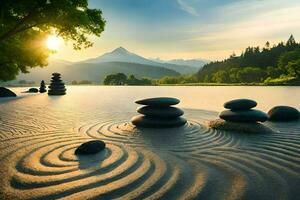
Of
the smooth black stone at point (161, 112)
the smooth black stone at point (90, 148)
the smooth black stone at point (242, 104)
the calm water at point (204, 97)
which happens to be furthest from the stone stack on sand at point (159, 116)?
the calm water at point (204, 97)

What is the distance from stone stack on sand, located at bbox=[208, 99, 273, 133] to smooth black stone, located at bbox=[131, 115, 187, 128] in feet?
4.20

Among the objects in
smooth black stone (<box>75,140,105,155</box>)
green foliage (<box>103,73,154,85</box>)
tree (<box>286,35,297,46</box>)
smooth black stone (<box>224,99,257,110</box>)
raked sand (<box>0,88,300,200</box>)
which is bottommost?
raked sand (<box>0,88,300,200</box>)

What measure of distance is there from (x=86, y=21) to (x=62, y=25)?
1.22 m

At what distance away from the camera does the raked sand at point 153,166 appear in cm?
456

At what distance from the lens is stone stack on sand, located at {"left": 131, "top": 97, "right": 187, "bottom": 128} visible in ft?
35.9

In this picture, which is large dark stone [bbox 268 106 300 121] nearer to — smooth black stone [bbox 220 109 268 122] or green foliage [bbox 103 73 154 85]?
smooth black stone [bbox 220 109 268 122]

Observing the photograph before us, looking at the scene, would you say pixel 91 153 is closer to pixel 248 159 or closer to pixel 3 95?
pixel 248 159

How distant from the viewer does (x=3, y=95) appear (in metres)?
33.0

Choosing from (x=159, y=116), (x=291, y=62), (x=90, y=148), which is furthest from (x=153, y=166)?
(x=291, y=62)

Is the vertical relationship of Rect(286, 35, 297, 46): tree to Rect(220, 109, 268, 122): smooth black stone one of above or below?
above

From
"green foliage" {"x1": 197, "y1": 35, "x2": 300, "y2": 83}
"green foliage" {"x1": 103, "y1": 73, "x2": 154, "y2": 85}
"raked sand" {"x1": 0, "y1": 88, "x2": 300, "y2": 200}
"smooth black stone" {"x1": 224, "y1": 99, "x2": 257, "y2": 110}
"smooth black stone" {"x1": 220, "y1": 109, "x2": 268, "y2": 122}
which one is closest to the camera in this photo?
"raked sand" {"x1": 0, "y1": 88, "x2": 300, "y2": 200}

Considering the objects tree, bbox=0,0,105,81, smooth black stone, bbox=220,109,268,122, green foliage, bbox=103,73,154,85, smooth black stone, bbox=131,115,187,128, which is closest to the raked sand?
smooth black stone, bbox=220,109,268,122

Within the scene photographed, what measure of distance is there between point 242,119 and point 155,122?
3.19 metres

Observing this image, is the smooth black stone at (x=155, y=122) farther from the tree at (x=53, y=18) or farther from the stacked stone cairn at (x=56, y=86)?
the stacked stone cairn at (x=56, y=86)
